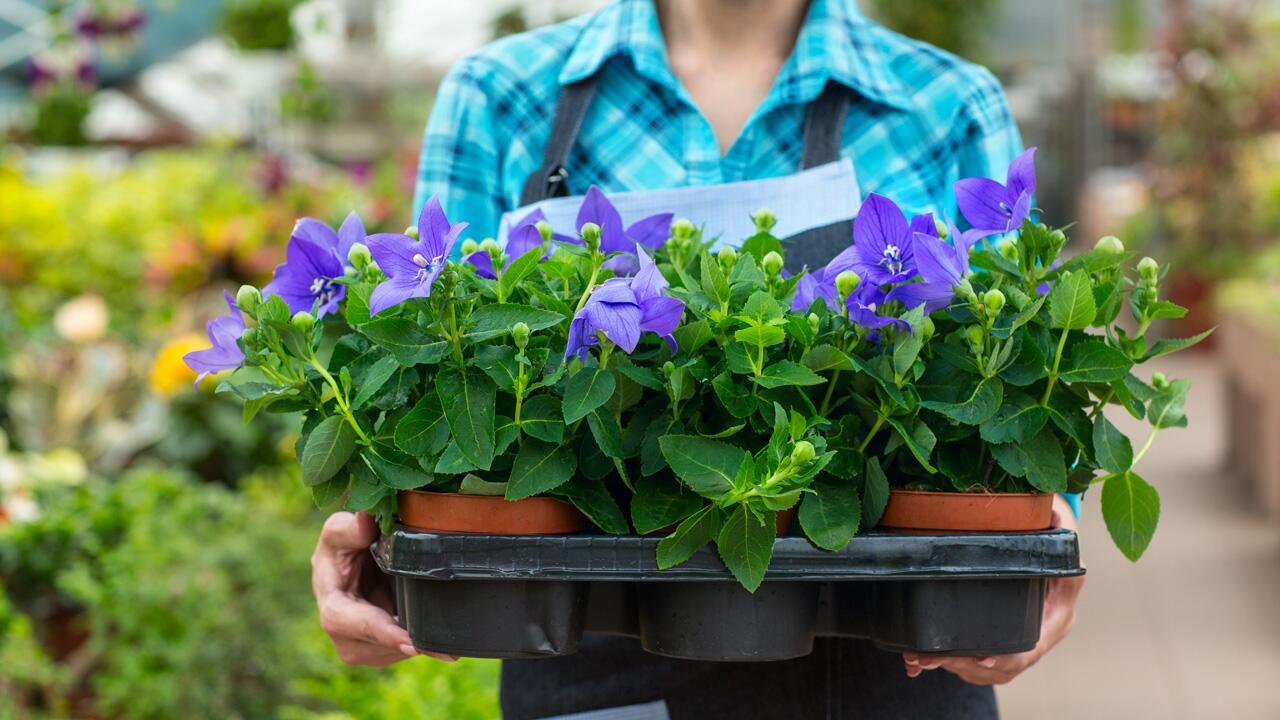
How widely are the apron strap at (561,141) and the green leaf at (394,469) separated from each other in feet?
1.48

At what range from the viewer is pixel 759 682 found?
116 cm

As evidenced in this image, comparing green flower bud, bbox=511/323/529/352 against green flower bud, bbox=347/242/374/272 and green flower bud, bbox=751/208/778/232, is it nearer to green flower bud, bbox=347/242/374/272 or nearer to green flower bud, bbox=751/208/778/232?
green flower bud, bbox=347/242/374/272

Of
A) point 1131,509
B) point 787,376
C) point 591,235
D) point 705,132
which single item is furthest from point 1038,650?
point 705,132

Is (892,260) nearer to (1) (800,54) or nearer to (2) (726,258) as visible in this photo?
(2) (726,258)

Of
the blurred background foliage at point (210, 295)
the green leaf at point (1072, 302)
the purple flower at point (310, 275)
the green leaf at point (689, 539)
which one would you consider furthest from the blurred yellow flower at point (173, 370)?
the green leaf at point (1072, 302)

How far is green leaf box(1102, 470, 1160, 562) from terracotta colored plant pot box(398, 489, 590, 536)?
Result: 0.39 meters

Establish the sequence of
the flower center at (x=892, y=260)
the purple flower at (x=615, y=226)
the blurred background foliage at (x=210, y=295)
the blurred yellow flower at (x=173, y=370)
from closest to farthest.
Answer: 1. the flower center at (x=892, y=260)
2. the purple flower at (x=615, y=226)
3. the blurred background foliage at (x=210, y=295)
4. the blurred yellow flower at (x=173, y=370)

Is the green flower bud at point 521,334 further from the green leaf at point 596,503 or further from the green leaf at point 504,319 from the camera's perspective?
the green leaf at point 596,503

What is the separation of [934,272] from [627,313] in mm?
206

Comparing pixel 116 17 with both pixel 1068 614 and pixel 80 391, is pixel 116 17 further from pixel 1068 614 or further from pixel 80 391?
pixel 1068 614

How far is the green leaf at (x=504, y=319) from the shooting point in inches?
30.4

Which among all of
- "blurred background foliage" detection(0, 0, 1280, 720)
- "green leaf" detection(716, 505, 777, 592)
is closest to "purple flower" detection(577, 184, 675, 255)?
"green leaf" detection(716, 505, 777, 592)

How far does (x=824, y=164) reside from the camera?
123 centimetres

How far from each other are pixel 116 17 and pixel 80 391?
1315 mm
